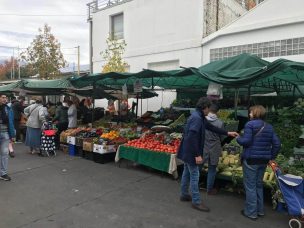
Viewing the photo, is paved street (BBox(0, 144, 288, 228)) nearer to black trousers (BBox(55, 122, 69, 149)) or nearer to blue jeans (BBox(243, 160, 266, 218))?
blue jeans (BBox(243, 160, 266, 218))

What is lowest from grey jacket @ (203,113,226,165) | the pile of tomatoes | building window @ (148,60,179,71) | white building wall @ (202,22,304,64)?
the pile of tomatoes

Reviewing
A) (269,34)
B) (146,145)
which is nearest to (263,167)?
(146,145)

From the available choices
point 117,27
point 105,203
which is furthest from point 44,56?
point 105,203

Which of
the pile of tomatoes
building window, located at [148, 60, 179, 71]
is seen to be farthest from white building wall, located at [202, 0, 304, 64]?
the pile of tomatoes

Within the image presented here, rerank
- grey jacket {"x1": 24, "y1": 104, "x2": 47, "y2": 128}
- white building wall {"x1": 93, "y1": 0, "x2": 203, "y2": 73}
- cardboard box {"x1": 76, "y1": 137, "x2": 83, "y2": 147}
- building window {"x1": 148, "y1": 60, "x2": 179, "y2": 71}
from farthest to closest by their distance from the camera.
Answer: building window {"x1": 148, "y1": 60, "x2": 179, "y2": 71}, white building wall {"x1": 93, "y1": 0, "x2": 203, "y2": 73}, grey jacket {"x1": 24, "y1": 104, "x2": 47, "y2": 128}, cardboard box {"x1": 76, "y1": 137, "x2": 83, "y2": 147}

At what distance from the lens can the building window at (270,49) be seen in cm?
1164

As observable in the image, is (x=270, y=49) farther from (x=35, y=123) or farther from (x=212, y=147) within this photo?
(x=35, y=123)

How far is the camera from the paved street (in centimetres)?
468

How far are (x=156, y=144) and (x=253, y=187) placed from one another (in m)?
3.17

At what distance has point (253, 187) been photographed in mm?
4809

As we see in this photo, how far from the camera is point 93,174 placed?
24.1 ft

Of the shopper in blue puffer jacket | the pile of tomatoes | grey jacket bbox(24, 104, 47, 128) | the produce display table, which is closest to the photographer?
the shopper in blue puffer jacket

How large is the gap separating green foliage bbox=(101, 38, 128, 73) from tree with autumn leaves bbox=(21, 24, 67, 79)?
5550 mm

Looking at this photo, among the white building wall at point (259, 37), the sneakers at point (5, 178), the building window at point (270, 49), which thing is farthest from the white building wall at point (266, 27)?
the sneakers at point (5, 178)
